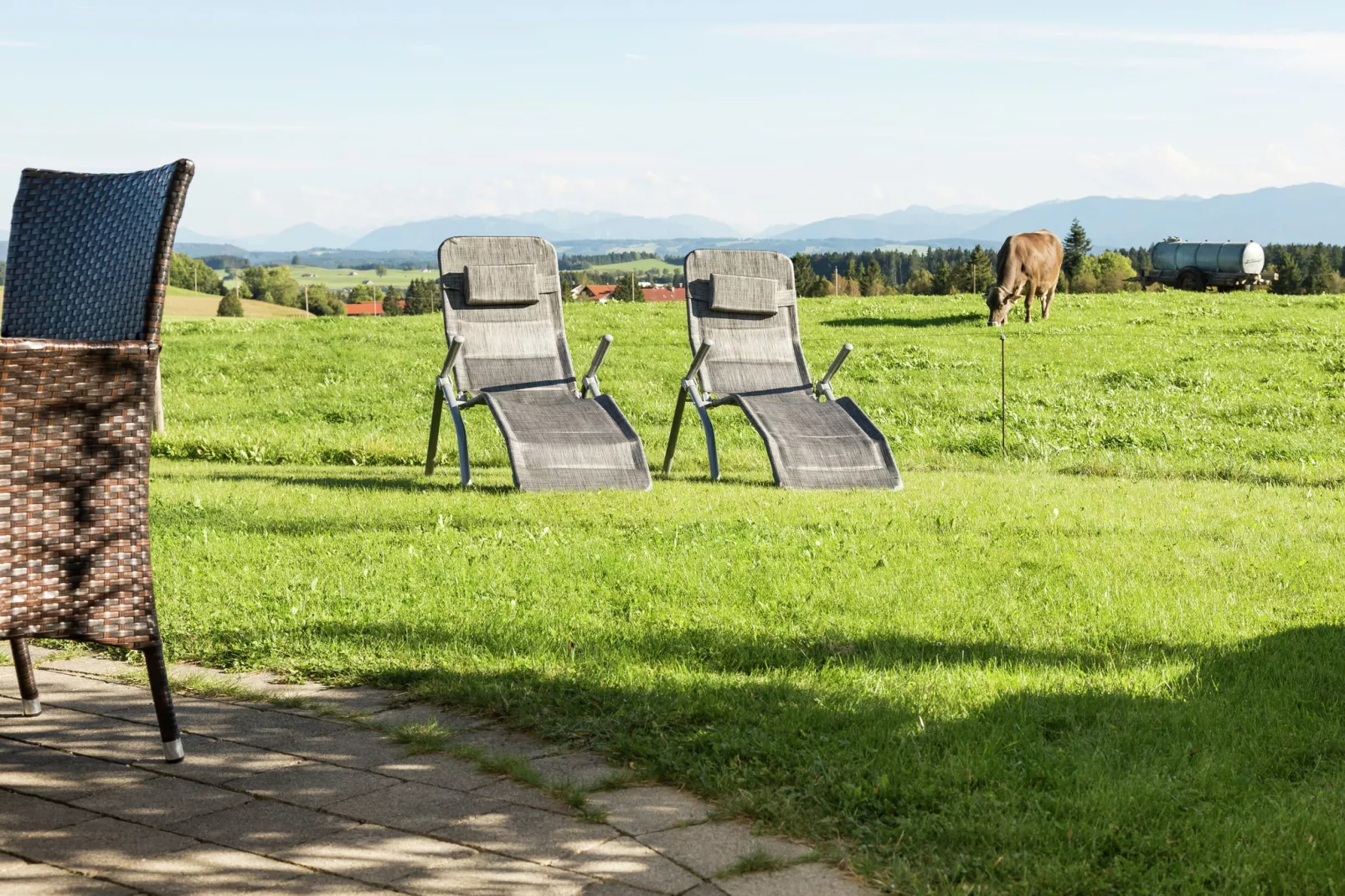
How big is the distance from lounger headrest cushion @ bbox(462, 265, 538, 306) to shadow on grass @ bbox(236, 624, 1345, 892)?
14.8 ft

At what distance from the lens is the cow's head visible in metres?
16.3

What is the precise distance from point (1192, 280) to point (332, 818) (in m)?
→ 34.5

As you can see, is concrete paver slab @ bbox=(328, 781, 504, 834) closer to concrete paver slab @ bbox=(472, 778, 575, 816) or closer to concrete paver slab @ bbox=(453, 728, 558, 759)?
concrete paver slab @ bbox=(472, 778, 575, 816)

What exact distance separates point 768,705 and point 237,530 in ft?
11.4

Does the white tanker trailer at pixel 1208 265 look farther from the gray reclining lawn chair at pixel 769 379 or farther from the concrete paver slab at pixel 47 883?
the concrete paver slab at pixel 47 883

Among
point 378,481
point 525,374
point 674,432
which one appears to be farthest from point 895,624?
point 525,374

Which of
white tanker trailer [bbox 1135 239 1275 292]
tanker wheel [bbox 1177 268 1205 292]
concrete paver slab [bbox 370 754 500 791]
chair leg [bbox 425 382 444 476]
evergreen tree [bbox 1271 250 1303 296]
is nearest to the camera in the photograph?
concrete paver slab [bbox 370 754 500 791]

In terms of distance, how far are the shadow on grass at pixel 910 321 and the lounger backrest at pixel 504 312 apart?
8808 mm

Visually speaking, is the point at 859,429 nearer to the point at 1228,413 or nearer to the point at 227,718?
the point at 1228,413

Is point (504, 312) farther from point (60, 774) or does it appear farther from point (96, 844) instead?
point (96, 844)

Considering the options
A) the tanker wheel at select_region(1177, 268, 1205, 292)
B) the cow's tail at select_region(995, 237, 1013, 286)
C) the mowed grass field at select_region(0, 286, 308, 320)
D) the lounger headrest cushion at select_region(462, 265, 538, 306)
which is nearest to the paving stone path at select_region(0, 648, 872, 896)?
the lounger headrest cushion at select_region(462, 265, 538, 306)

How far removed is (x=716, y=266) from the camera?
8.74 meters

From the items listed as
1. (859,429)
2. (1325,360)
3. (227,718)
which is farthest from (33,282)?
(1325,360)

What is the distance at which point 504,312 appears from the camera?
8.40 meters
